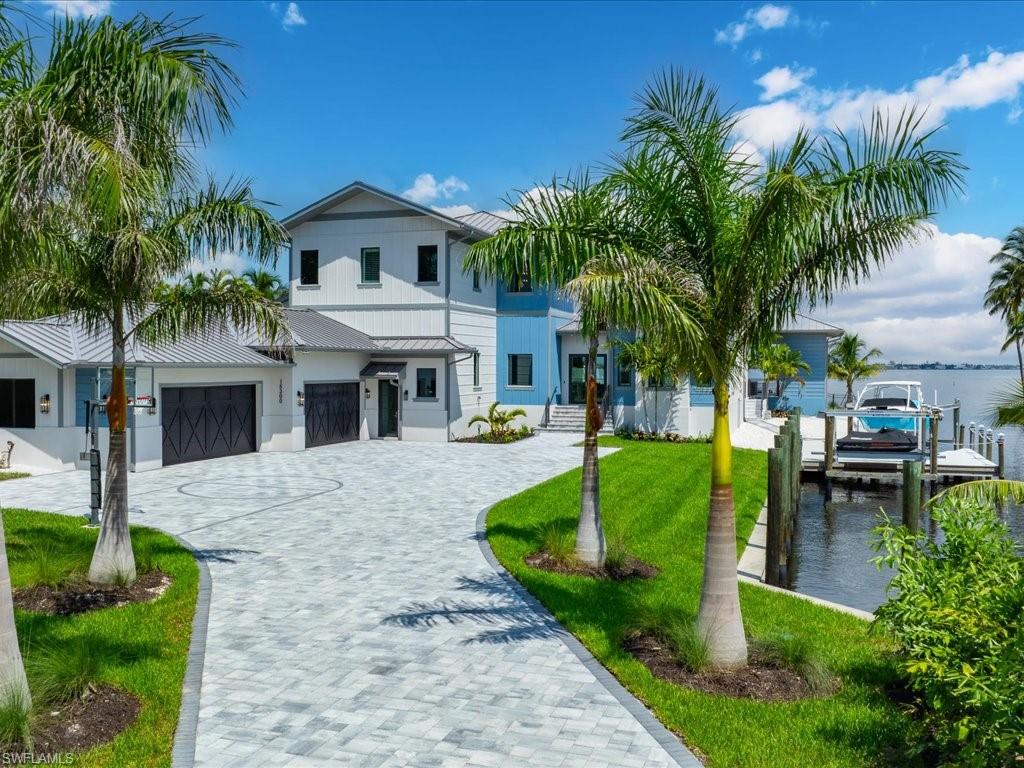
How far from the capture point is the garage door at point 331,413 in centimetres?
2733

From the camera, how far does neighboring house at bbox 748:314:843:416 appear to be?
39.8 meters

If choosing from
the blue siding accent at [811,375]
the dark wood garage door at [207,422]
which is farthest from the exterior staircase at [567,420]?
the blue siding accent at [811,375]

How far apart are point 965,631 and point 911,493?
10.5 metres

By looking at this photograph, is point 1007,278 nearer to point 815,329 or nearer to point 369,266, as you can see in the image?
point 815,329

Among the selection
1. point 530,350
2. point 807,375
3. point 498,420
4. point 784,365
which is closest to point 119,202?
point 498,420

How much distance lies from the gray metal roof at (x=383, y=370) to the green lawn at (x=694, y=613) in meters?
11.5

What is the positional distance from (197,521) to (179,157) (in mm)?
7280

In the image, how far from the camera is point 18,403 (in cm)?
2077

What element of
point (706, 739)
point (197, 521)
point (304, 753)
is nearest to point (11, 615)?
point (304, 753)

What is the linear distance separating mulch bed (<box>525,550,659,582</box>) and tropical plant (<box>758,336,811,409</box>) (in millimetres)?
25999

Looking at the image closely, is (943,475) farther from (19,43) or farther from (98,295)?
(19,43)

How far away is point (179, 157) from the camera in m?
10.2

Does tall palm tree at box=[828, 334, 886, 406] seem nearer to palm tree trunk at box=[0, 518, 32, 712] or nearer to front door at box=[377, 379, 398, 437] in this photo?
front door at box=[377, 379, 398, 437]

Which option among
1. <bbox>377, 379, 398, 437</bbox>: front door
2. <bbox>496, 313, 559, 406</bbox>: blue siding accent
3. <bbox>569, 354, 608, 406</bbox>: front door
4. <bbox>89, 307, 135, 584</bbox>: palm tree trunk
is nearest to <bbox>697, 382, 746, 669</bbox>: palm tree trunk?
<bbox>89, 307, 135, 584</bbox>: palm tree trunk
